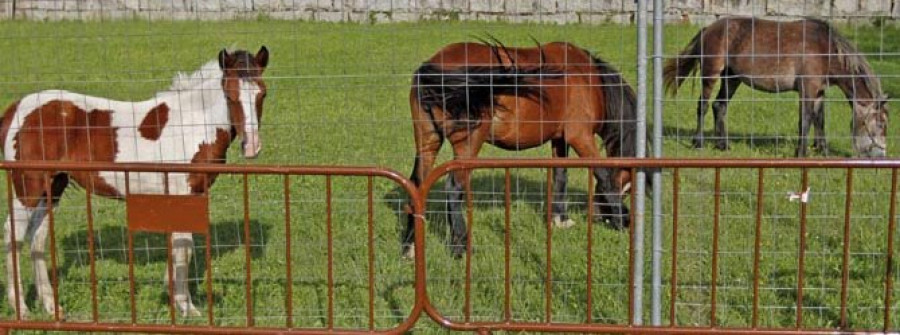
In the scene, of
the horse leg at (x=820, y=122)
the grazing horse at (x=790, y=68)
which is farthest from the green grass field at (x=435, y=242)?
the horse leg at (x=820, y=122)

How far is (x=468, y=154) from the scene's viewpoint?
7.19 m

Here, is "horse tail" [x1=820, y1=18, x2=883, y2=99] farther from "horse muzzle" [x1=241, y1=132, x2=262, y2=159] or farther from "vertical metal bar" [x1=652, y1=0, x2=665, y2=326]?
"horse muzzle" [x1=241, y1=132, x2=262, y2=159]

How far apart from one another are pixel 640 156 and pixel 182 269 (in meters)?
2.68

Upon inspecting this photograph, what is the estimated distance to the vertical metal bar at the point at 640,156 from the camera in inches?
199

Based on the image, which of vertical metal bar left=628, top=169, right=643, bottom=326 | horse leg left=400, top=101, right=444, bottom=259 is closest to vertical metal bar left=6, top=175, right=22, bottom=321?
horse leg left=400, top=101, right=444, bottom=259

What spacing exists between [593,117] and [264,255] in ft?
8.53

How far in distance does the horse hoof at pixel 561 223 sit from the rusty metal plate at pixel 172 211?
3.93 m

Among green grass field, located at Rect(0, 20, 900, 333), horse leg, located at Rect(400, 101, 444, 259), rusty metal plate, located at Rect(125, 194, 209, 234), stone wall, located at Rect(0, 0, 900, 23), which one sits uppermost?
stone wall, located at Rect(0, 0, 900, 23)

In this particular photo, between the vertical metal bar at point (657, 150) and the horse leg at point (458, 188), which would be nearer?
the vertical metal bar at point (657, 150)

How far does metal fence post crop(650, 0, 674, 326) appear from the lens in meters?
5.01

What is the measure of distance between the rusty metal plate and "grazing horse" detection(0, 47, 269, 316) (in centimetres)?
99

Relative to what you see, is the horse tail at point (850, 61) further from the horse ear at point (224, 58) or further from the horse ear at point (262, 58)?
the horse ear at point (224, 58)

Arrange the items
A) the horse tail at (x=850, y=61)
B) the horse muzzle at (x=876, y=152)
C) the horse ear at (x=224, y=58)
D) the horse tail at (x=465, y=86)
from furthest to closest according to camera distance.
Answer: the horse muzzle at (x=876, y=152), the horse tail at (x=850, y=61), the horse tail at (x=465, y=86), the horse ear at (x=224, y=58)

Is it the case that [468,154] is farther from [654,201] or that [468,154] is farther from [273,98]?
[273,98]
